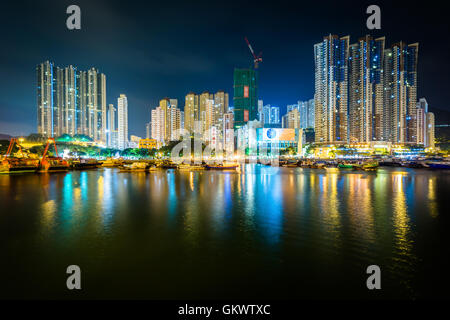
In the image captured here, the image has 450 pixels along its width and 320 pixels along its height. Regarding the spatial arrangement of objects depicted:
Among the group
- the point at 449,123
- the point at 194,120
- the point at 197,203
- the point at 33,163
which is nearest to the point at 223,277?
the point at 197,203

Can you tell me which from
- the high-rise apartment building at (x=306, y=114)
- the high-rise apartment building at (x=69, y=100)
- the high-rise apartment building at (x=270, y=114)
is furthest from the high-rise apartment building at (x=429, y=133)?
the high-rise apartment building at (x=69, y=100)

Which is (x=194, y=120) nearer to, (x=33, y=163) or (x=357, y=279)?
(x=33, y=163)

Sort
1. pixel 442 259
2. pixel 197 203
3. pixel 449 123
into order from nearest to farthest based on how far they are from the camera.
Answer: pixel 442 259
pixel 197 203
pixel 449 123

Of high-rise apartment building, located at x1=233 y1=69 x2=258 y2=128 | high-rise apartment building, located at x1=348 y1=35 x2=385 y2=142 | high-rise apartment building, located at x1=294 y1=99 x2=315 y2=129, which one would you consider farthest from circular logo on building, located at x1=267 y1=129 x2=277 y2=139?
high-rise apartment building, located at x1=294 y1=99 x2=315 y2=129

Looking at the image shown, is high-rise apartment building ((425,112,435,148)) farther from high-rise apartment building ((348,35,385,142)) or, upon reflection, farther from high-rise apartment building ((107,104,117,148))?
high-rise apartment building ((107,104,117,148))

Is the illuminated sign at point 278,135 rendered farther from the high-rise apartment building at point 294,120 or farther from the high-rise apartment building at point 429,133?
the high-rise apartment building at point 429,133

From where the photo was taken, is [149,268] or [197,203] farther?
[197,203]
